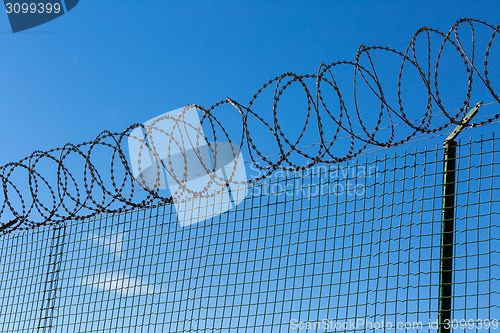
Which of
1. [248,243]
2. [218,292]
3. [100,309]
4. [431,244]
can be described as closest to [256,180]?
[248,243]

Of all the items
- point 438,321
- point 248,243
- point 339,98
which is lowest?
point 438,321

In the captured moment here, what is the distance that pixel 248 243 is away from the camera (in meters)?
9.19

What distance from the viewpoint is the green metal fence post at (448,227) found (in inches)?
276

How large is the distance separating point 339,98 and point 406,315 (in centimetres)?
273

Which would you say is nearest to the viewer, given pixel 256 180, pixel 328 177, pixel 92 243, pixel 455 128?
pixel 455 128

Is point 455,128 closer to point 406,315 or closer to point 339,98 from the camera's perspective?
point 339,98

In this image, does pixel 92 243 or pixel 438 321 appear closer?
pixel 438 321

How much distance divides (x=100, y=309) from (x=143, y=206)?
1872 mm

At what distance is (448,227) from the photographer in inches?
289

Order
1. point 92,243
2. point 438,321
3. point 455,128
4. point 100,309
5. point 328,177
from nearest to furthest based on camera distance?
point 438,321 < point 455,128 < point 328,177 < point 100,309 < point 92,243

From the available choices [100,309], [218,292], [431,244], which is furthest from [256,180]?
[100,309]

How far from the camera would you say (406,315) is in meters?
7.20

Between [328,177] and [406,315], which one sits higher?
[328,177]

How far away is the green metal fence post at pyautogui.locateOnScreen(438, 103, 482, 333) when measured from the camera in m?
7.00
